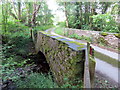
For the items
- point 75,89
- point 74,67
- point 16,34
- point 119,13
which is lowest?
point 75,89

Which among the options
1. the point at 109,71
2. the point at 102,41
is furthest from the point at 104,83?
the point at 102,41

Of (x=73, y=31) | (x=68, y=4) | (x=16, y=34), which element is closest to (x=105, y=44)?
(x=73, y=31)

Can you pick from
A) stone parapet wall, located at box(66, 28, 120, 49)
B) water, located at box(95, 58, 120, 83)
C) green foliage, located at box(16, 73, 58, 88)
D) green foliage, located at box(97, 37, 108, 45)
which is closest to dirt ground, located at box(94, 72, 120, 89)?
water, located at box(95, 58, 120, 83)

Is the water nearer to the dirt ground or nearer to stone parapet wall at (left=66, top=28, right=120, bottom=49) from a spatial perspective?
the dirt ground

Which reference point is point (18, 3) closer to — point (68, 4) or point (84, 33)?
point (68, 4)

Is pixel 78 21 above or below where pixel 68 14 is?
below

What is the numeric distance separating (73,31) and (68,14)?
18.8ft

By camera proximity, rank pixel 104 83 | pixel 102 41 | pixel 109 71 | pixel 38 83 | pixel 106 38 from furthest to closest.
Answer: pixel 102 41 → pixel 106 38 → pixel 109 71 → pixel 38 83 → pixel 104 83

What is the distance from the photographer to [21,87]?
312 cm

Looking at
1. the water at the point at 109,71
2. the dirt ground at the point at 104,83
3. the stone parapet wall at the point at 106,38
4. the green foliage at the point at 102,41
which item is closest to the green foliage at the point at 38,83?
the dirt ground at the point at 104,83

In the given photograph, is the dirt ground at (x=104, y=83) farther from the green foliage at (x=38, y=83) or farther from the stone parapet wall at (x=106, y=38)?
the stone parapet wall at (x=106, y=38)

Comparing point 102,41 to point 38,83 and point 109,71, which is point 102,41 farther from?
point 38,83

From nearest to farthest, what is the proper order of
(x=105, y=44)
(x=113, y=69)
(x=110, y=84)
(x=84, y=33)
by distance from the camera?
(x=110, y=84)
(x=113, y=69)
(x=105, y=44)
(x=84, y=33)

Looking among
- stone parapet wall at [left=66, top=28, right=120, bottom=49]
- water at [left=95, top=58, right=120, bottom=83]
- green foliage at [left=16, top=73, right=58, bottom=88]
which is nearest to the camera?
green foliage at [left=16, top=73, right=58, bottom=88]
